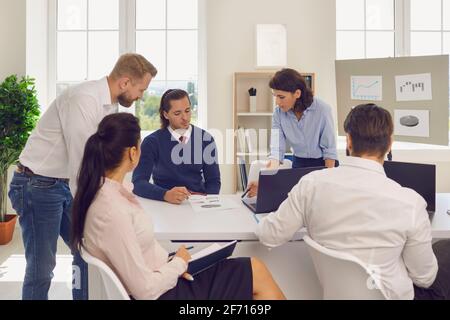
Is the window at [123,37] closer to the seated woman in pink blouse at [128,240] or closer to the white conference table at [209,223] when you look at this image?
the white conference table at [209,223]

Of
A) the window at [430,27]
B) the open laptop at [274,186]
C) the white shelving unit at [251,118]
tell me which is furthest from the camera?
the window at [430,27]

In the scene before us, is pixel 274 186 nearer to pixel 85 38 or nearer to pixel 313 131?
pixel 313 131

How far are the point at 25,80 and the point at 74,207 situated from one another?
299 centimetres

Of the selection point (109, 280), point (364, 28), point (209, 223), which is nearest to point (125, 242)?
point (109, 280)

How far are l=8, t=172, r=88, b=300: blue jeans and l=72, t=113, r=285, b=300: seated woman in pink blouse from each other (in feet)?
2.34

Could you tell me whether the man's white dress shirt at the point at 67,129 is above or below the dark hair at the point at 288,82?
below

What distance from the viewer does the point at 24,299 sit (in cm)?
212

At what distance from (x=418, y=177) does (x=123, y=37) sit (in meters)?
3.60

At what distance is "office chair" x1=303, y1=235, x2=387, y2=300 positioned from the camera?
1.25m

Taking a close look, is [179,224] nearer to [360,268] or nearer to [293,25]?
[360,268]

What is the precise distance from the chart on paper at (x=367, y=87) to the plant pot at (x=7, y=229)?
10.6ft

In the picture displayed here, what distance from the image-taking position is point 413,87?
2791mm

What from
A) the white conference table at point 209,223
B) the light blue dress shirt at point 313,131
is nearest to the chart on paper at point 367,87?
the light blue dress shirt at point 313,131

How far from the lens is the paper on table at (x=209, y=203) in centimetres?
205
